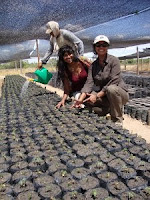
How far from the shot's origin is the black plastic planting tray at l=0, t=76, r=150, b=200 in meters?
1.51

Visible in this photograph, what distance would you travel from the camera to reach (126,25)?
734cm

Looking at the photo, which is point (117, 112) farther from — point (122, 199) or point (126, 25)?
point (126, 25)

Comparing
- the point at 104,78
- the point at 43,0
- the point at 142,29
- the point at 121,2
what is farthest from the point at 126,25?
the point at 104,78

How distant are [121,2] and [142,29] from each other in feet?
9.41

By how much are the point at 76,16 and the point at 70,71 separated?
2782 millimetres

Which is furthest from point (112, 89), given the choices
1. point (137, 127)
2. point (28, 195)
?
point (28, 195)

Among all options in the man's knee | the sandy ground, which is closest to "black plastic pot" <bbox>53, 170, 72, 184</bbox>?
the man's knee

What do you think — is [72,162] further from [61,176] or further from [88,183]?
[88,183]

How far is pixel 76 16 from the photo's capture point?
19.5 ft

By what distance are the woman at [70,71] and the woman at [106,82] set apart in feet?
0.84

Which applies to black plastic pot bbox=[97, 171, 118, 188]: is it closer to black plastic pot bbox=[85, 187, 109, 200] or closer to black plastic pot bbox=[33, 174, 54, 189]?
black plastic pot bbox=[85, 187, 109, 200]

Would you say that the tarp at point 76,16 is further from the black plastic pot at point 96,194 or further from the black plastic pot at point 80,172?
the black plastic pot at point 96,194

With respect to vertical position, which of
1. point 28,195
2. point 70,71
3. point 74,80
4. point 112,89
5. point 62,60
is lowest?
point 28,195

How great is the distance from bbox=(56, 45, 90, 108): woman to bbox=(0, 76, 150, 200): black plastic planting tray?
1016 mm
